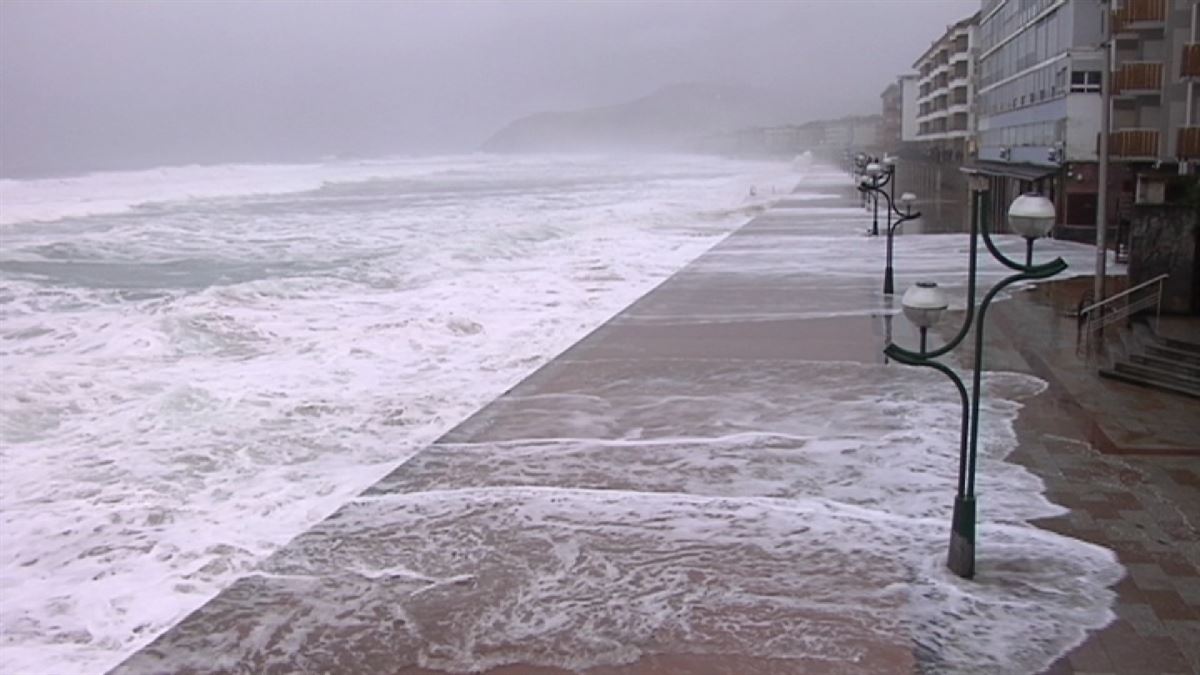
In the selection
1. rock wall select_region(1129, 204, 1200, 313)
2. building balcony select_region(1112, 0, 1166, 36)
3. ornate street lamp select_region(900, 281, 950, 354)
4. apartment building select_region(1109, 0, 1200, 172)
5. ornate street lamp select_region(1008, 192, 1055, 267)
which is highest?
building balcony select_region(1112, 0, 1166, 36)

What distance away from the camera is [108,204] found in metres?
53.8

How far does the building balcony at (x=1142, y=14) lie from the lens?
24.3 meters

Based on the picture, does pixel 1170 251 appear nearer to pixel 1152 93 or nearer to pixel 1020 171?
pixel 1152 93

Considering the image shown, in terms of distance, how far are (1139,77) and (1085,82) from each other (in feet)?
12.5

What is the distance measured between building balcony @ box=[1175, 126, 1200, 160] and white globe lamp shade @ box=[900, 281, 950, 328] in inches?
723

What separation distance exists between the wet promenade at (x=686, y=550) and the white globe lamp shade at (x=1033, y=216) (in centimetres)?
216

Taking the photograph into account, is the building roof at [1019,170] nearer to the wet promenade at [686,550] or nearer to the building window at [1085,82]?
the building window at [1085,82]

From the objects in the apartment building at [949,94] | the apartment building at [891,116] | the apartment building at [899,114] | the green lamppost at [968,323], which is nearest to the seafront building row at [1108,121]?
the green lamppost at [968,323]

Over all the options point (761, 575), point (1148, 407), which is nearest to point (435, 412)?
point (761, 575)

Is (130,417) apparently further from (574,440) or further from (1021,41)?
(1021,41)

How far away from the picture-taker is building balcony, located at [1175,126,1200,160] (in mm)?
22328

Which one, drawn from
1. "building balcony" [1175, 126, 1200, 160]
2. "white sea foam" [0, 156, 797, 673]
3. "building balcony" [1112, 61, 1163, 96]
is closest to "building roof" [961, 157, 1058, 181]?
"building balcony" [1112, 61, 1163, 96]

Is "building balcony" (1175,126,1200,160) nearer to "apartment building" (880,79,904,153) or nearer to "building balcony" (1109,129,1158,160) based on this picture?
"building balcony" (1109,129,1158,160)

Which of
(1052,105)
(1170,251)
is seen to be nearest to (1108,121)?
(1170,251)
